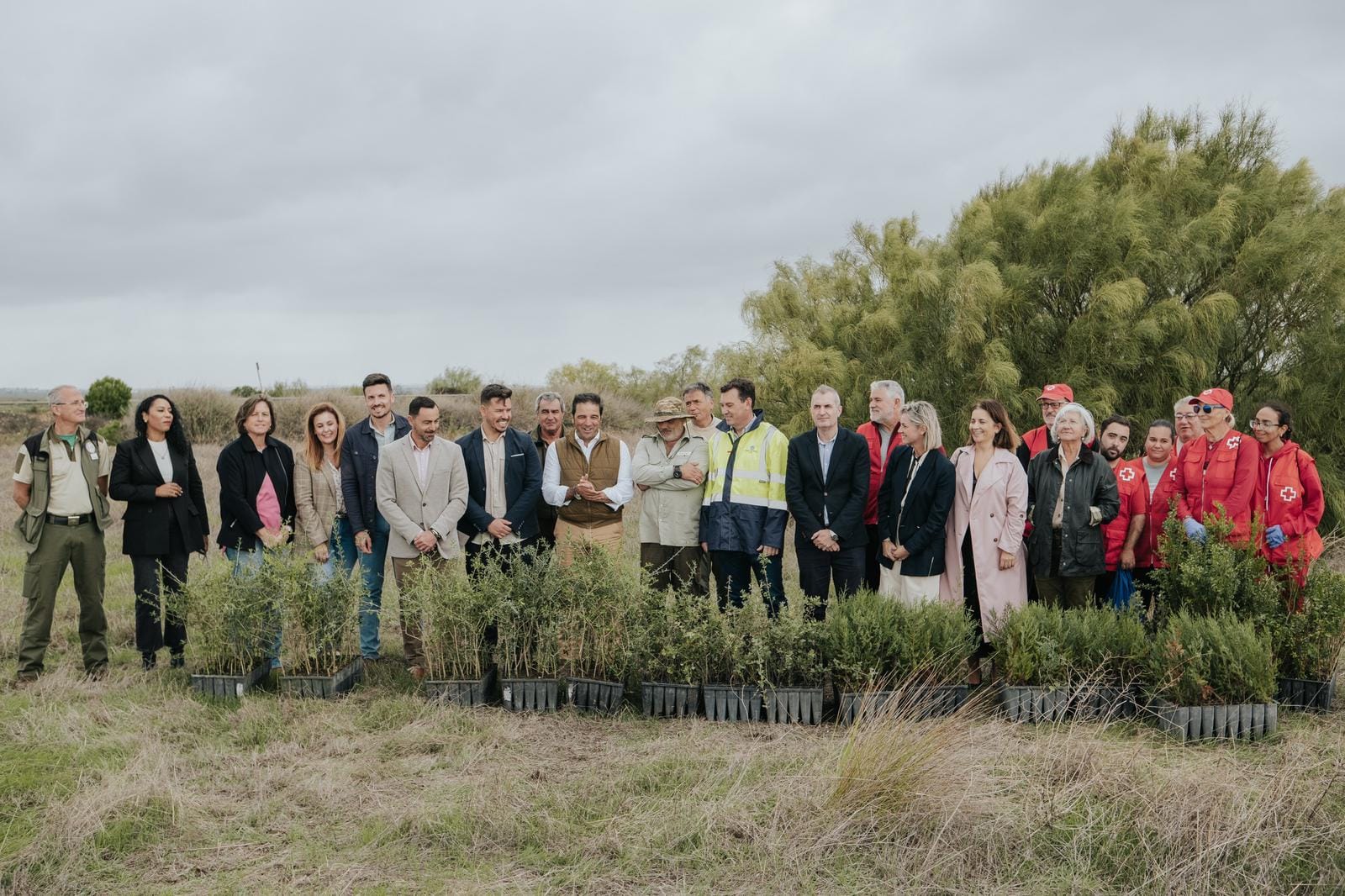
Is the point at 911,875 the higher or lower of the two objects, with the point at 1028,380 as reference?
lower

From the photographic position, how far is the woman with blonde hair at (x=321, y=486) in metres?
6.04

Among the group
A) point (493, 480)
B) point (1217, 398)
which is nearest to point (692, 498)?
point (493, 480)

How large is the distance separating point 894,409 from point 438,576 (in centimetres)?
295

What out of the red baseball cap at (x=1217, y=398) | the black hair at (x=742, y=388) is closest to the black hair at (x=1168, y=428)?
the red baseball cap at (x=1217, y=398)

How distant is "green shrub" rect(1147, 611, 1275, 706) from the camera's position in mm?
4668

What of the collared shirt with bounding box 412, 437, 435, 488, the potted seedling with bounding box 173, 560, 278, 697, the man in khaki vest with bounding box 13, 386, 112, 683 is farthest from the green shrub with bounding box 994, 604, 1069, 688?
the man in khaki vest with bounding box 13, 386, 112, 683

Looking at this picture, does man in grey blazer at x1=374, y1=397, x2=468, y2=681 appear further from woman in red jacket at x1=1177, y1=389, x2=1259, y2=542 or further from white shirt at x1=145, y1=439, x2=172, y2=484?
woman in red jacket at x1=1177, y1=389, x2=1259, y2=542

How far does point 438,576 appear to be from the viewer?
18.0ft

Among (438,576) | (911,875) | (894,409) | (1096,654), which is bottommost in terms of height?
(911,875)

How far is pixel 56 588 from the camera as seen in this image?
5.85 meters

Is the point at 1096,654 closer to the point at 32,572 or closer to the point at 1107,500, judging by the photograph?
the point at 1107,500

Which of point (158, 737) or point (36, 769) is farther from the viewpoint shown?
point (158, 737)

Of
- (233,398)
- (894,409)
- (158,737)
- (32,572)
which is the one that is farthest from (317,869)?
(233,398)

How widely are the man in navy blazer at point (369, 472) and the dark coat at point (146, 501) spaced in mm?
913
